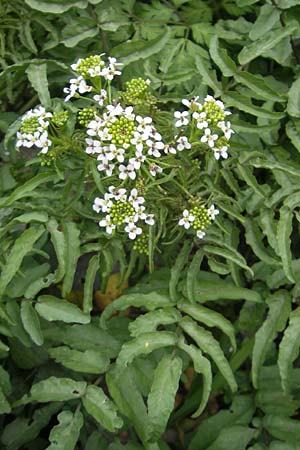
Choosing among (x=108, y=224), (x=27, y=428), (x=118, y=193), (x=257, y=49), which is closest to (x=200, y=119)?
(x=118, y=193)

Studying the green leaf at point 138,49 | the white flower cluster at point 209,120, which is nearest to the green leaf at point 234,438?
the white flower cluster at point 209,120

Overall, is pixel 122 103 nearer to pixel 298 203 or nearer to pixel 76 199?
pixel 76 199

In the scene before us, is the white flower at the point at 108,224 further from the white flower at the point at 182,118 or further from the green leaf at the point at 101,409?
the green leaf at the point at 101,409

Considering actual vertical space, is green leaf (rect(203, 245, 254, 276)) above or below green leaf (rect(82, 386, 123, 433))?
above

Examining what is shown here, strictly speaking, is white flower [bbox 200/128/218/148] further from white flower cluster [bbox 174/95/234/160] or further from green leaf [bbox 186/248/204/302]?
green leaf [bbox 186/248/204/302]

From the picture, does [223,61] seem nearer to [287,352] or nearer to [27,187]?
[27,187]

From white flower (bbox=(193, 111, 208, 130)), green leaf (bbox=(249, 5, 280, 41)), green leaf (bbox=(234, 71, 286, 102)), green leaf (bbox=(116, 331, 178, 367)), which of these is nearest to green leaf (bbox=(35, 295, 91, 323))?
green leaf (bbox=(116, 331, 178, 367))
